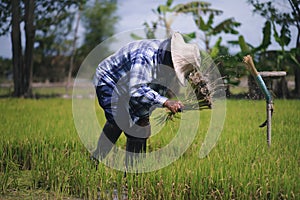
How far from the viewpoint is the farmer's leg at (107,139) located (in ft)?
9.95

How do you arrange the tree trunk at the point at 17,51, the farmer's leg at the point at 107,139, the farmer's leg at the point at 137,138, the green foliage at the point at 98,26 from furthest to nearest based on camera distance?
1. the green foliage at the point at 98,26
2. the tree trunk at the point at 17,51
3. the farmer's leg at the point at 107,139
4. the farmer's leg at the point at 137,138

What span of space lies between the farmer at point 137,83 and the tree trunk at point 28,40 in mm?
8346

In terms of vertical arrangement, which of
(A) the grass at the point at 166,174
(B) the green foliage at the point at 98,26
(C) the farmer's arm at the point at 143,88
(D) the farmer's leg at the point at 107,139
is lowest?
(A) the grass at the point at 166,174

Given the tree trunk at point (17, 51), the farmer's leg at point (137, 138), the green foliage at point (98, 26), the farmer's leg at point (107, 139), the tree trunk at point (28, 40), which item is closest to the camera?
the farmer's leg at point (137, 138)

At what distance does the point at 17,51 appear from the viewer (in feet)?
35.4

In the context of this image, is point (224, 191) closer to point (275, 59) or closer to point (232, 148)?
point (232, 148)

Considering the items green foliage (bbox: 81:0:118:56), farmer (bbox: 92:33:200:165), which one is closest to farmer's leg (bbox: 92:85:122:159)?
farmer (bbox: 92:33:200:165)

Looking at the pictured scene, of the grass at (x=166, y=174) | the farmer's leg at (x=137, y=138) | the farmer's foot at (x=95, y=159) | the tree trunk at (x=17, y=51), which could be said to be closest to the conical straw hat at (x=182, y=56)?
the farmer's leg at (x=137, y=138)

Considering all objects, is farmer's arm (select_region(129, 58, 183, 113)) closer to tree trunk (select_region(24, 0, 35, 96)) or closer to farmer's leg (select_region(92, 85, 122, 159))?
farmer's leg (select_region(92, 85, 122, 159))

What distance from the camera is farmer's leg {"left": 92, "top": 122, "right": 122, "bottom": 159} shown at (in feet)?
9.95

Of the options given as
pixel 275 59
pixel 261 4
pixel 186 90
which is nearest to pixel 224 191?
pixel 186 90

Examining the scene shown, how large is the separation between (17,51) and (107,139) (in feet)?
27.6

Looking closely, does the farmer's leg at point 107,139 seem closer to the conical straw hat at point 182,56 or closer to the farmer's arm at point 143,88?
the farmer's arm at point 143,88

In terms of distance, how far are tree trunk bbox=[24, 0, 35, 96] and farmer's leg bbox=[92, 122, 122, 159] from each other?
27.2ft
